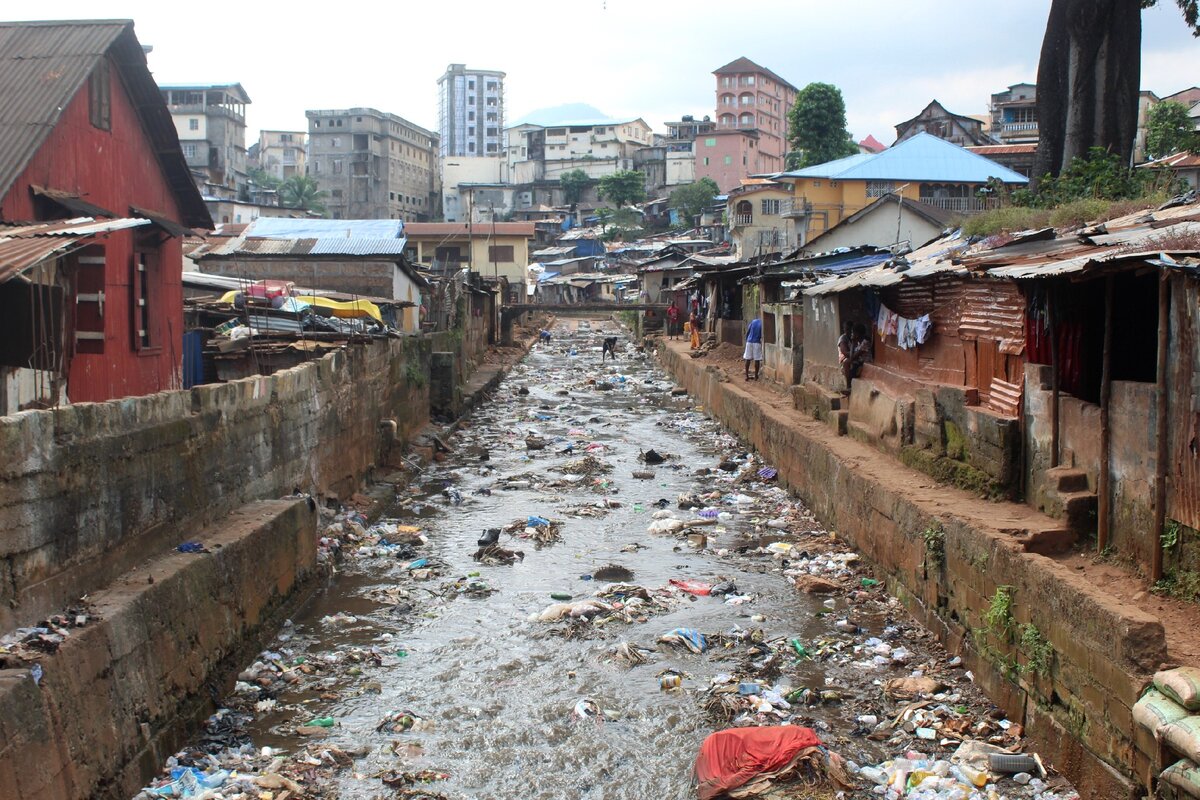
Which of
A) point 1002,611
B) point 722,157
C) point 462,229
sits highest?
point 722,157

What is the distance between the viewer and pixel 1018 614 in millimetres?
6223

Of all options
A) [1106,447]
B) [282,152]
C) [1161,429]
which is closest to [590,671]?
[1106,447]

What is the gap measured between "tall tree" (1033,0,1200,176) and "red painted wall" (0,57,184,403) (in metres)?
12.2

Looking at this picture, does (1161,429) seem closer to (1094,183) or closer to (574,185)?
(1094,183)

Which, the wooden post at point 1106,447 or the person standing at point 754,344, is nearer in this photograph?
the wooden post at point 1106,447

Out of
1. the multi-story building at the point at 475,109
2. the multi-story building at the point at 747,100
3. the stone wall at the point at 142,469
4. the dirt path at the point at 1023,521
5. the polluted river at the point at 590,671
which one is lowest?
the polluted river at the point at 590,671

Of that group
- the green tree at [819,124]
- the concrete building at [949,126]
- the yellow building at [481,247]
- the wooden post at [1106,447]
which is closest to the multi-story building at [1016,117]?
the concrete building at [949,126]

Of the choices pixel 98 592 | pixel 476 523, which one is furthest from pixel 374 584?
pixel 98 592

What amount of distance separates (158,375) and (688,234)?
50.6m

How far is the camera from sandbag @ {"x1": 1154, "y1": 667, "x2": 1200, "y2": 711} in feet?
14.5

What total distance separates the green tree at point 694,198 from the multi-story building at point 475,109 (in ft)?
159

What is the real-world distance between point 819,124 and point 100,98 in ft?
137

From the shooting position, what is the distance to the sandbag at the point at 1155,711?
4.49 m

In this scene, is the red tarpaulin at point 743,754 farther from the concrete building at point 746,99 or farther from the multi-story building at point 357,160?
the concrete building at point 746,99
